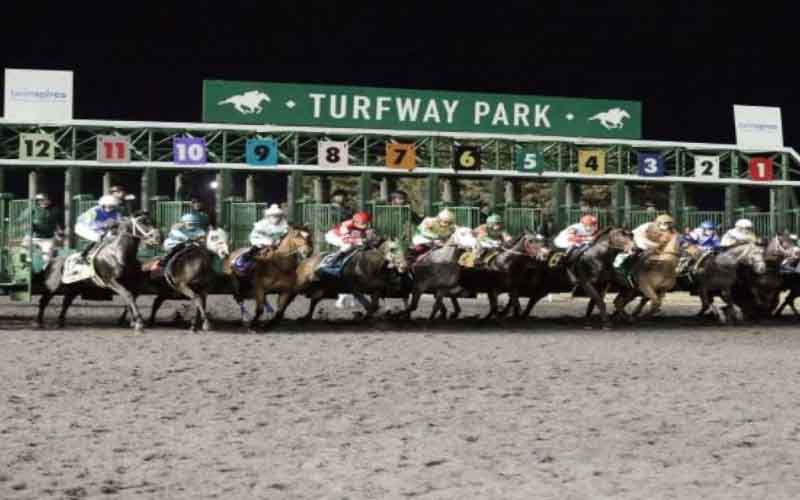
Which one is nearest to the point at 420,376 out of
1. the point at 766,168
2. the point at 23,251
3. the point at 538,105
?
the point at 23,251

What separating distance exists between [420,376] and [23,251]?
27.0 ft

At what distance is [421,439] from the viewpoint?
6941 mm

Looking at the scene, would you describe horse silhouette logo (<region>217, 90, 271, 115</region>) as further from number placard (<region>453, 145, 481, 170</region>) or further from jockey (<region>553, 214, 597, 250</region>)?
jockey (<region>553, 214, 597, 250</region>)

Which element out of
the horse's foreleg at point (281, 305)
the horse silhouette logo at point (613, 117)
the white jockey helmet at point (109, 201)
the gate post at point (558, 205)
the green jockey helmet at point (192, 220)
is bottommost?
the horse's foreleg at point (281, 305)

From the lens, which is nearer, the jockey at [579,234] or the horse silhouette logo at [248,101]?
the jockey at [579,234]

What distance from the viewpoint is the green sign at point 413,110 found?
26531 millimetres

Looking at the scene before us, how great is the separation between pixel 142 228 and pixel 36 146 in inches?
502

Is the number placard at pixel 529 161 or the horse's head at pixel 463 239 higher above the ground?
the number placard at pixel 529 161

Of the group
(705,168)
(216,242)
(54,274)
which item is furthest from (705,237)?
(705,168)

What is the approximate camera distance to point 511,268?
18016 mm

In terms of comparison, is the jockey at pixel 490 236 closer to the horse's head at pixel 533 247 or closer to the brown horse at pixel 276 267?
the horse's head at pixel 533 247

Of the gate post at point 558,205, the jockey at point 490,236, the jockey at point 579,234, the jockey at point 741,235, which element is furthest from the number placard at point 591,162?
the jockey at point 490,236

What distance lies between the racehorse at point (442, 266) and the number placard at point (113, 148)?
1267 cm

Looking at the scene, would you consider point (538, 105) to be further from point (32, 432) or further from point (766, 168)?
point (32, 432)
